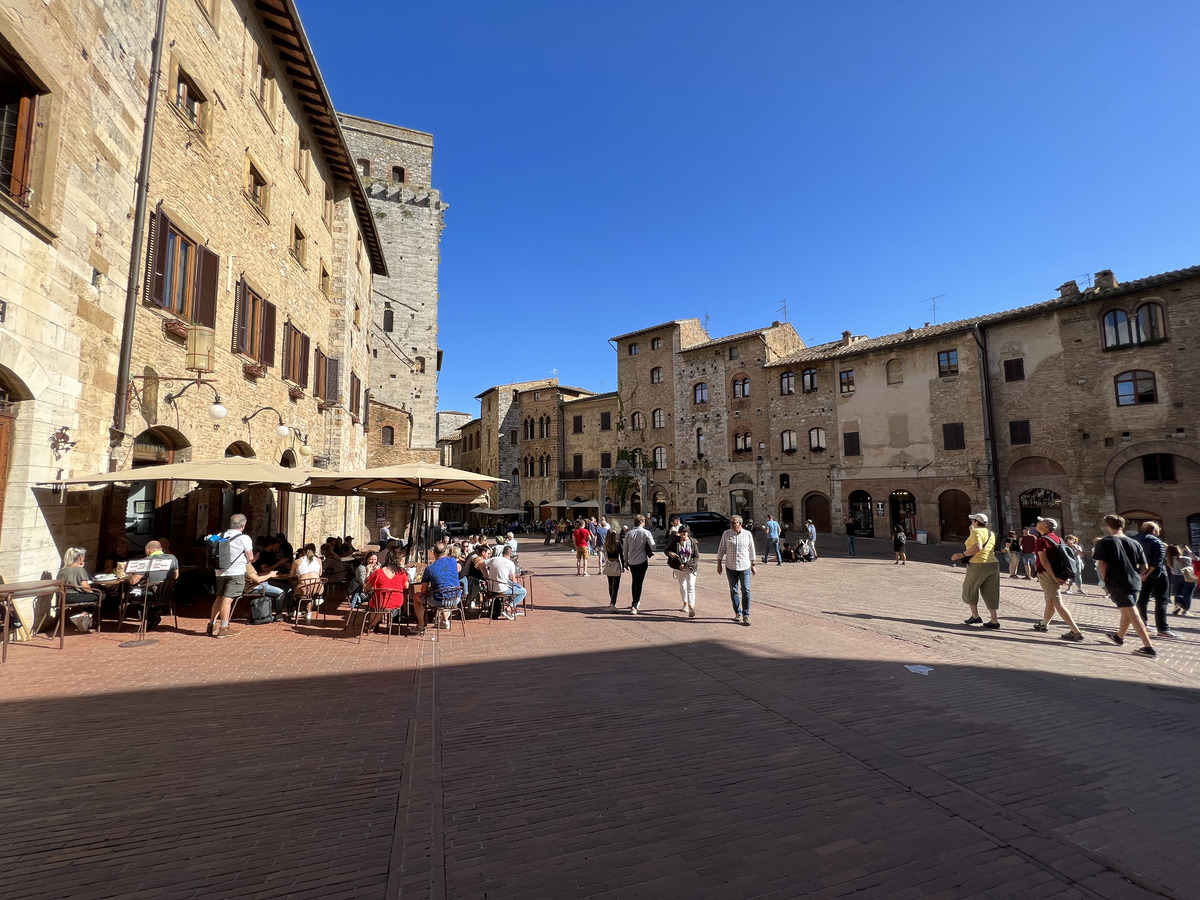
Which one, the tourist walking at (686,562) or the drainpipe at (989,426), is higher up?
the drainpipe at (989,426)

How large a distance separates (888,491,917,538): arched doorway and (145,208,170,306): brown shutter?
28554mm

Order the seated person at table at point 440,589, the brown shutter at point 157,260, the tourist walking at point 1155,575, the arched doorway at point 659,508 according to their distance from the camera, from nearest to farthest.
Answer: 1. the tourist walking at point 1155,575
2. the seated person at table at point 440,589
3. the brown shutter at point 157,260
4. the arched doorway at point 659,508

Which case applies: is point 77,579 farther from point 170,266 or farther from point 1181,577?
point 1181,577

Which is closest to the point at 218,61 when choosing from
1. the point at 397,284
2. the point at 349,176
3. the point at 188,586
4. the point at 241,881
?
the point at 349,176

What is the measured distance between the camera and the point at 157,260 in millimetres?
9344

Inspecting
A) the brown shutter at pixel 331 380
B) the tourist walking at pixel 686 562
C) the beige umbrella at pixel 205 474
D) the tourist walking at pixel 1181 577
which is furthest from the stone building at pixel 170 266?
the tourist walking at pixel 1181 577

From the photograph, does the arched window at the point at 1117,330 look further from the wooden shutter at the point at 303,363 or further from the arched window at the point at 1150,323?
the wooden shutter at the point at 303,363

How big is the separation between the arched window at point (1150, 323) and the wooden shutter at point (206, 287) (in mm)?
29838

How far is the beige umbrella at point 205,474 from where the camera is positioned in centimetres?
743

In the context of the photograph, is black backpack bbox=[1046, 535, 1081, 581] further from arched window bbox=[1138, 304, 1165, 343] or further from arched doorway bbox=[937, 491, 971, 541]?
arched window bbox=[1138, 304, 1165, 343]

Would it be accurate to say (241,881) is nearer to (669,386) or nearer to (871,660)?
(871,660)

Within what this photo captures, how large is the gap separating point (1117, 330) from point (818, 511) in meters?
14.6

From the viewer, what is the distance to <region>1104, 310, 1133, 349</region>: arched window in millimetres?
22203

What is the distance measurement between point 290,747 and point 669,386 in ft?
117
